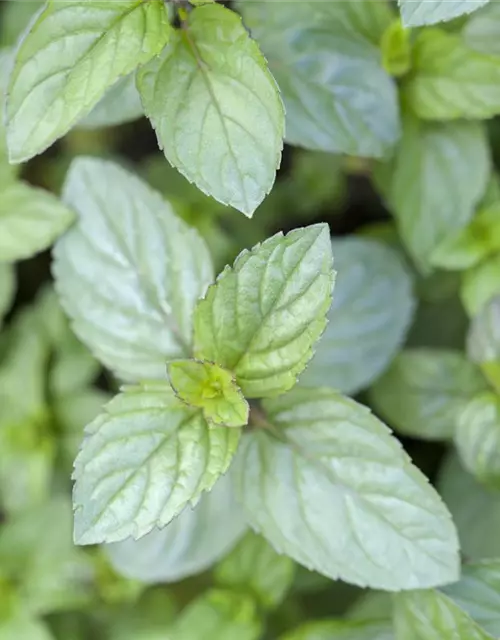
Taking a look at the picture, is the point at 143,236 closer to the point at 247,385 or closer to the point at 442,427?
the point at 247,385

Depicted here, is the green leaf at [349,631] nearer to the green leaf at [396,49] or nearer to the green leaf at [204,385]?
the green leaf at [204,385]

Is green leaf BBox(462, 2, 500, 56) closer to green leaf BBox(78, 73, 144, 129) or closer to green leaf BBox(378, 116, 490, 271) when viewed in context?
green leaf BBox(378, 116, 490, 271)

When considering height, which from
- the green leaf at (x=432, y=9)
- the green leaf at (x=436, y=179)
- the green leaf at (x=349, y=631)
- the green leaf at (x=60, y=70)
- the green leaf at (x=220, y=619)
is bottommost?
the green leaf at (x=220, y=619)

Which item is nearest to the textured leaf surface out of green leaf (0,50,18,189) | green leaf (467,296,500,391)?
green leaf (467,296,500,391)

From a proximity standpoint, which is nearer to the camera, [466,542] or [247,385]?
[247,385]

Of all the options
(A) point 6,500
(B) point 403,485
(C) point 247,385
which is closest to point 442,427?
(B) point 403,485

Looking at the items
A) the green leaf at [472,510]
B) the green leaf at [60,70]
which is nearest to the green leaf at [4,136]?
the green leaf at [60,70]
